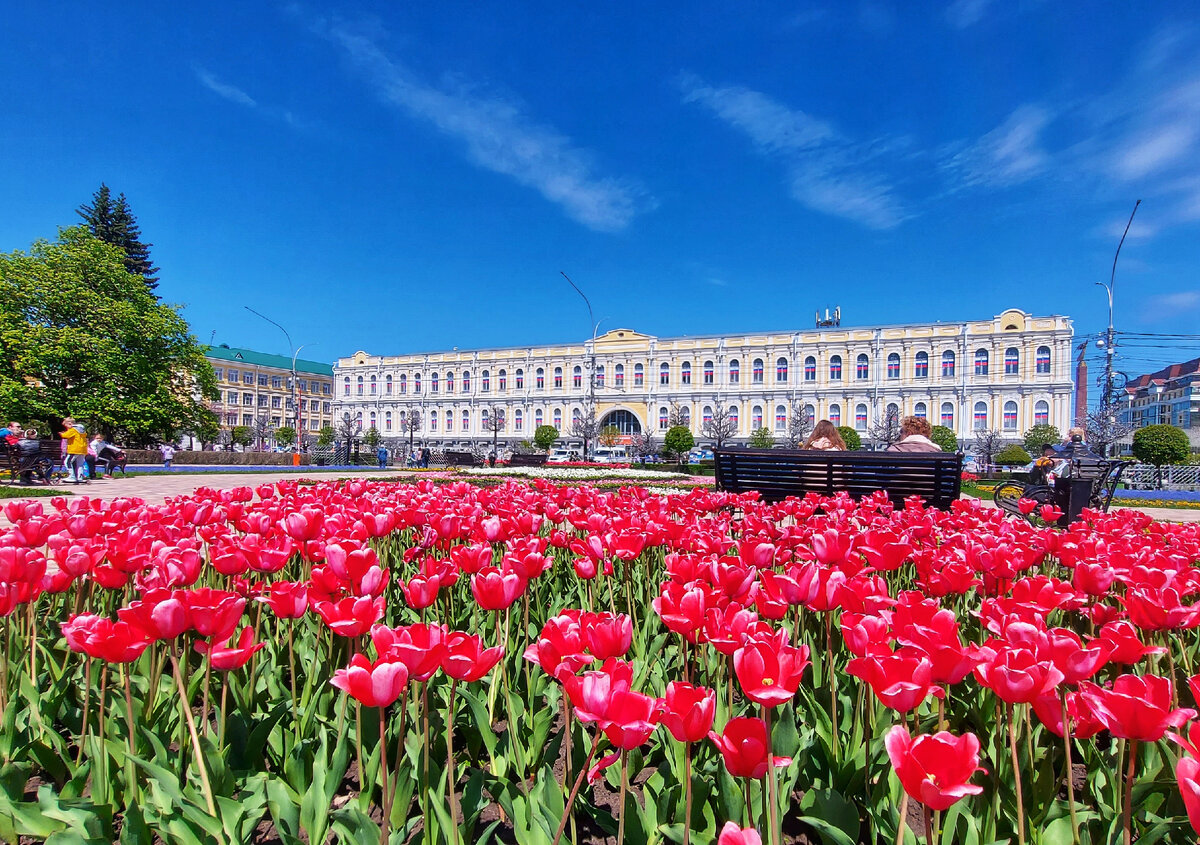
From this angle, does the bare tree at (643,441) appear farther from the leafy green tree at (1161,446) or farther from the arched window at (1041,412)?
the leafy green tree at (1161,446)

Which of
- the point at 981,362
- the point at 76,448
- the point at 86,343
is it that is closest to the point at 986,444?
the point at 981,362

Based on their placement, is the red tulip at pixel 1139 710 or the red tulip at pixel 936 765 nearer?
the red tulip at pixel 936 765

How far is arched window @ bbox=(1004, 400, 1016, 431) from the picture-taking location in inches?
1763

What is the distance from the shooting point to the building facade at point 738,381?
44.8 metres

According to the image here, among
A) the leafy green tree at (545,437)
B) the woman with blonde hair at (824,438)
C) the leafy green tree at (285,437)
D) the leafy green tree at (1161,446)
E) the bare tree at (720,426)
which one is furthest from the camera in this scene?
the leafy green tree at (285,437)

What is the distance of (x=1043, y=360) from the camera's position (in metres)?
44.2

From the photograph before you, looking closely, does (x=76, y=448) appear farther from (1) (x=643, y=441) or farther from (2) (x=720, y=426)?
(1) (x=643, y=441)

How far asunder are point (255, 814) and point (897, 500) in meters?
5.27

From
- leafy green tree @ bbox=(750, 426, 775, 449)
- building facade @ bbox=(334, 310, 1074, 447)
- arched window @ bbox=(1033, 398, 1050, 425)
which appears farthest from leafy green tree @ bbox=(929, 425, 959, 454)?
leafy green tree @ bbox=(750, 426, 775, 449)

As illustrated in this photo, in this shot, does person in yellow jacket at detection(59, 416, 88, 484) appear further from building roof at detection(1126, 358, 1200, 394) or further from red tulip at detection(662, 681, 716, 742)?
building roof at detection(1126, 358, 1200, 394)

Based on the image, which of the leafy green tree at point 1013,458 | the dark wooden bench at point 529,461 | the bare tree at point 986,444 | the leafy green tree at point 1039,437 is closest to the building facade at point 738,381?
the bare tree at point 986,444

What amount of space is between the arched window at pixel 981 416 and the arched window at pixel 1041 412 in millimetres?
2894

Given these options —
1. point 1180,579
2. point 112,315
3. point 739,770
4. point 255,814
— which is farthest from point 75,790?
point 112,315

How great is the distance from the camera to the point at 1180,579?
1872 millimetres
